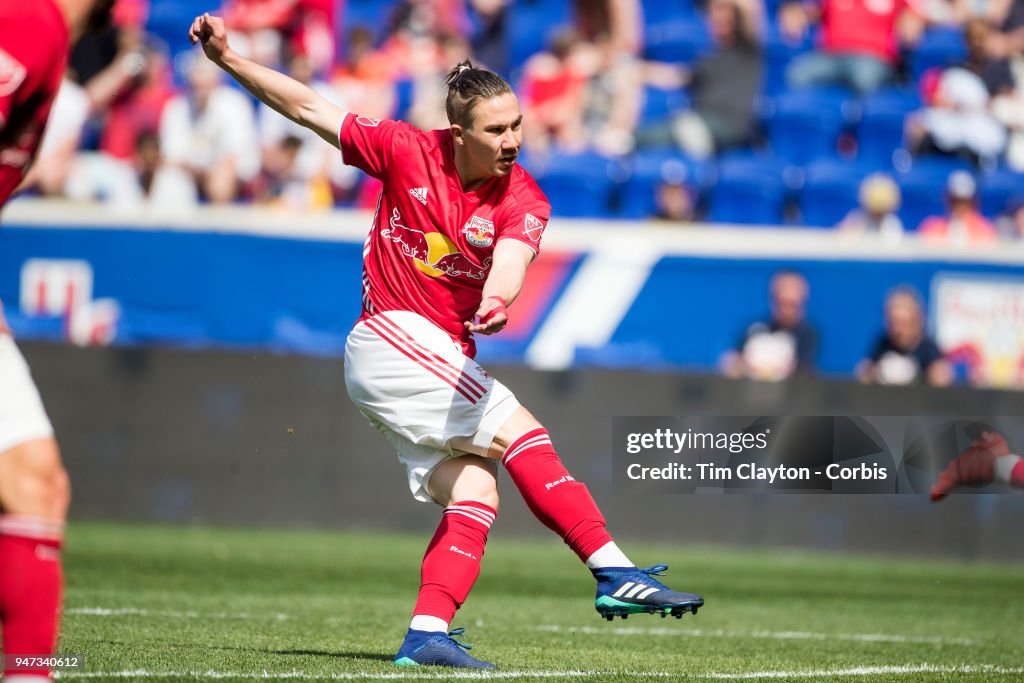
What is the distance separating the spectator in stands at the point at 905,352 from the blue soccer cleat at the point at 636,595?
7.65m

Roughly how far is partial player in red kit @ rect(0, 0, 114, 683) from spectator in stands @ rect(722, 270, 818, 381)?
9466 millimetres

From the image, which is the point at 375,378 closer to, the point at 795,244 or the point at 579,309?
the point at 579,309

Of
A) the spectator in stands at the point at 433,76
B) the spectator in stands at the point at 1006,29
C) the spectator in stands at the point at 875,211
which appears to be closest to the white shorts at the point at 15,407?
the spectator in stands at the point at 433,76

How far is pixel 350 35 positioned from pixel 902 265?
6.42 metres

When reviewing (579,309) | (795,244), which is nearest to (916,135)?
(795,244)

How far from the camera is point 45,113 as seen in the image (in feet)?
12.3

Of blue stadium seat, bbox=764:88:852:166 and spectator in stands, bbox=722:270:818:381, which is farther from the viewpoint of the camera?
blue stadium seat, bbox=764:88:852:166

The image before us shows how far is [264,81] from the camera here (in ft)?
17.5

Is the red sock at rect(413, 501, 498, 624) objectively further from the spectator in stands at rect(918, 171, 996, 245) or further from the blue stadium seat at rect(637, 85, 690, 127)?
the blue stadium seat at rect(637, 85, 690, 127)

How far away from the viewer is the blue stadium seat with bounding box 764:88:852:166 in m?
14.9

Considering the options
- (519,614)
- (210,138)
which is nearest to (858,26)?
(210,138)

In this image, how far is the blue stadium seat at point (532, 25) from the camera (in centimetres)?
1611

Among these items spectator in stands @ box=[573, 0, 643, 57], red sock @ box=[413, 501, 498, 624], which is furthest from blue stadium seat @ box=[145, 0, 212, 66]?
red sock @ box=[413, 501, 498, 624]

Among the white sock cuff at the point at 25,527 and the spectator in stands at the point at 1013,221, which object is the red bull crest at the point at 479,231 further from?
the spectator in stands at the point at 1013,221
